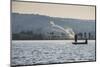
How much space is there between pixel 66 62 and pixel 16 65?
23.4 inches

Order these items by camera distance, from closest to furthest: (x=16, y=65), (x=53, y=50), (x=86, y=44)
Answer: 1. (x=16, y=65)
2. (x=53, y=50)
3. (x=86, y=44)

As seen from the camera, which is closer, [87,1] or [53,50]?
[53,50]

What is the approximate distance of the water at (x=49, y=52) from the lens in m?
2.21

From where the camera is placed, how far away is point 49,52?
2.33 metres

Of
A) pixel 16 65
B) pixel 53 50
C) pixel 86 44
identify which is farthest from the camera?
pixel 86 44

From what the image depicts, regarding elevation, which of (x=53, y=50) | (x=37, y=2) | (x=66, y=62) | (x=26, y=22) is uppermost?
(x=37, y=2)

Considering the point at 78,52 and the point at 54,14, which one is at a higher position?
the point at 54,14

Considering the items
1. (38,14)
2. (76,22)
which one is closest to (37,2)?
(38,14)

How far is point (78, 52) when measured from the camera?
2461 mm

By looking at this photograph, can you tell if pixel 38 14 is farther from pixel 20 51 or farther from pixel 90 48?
pixel 90 48

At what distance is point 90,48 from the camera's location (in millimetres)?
2518

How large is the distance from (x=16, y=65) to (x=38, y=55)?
0.89 ft

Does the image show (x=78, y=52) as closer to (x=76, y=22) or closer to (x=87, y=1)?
(x=76, y=22)

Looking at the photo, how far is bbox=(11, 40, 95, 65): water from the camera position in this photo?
2.21m
